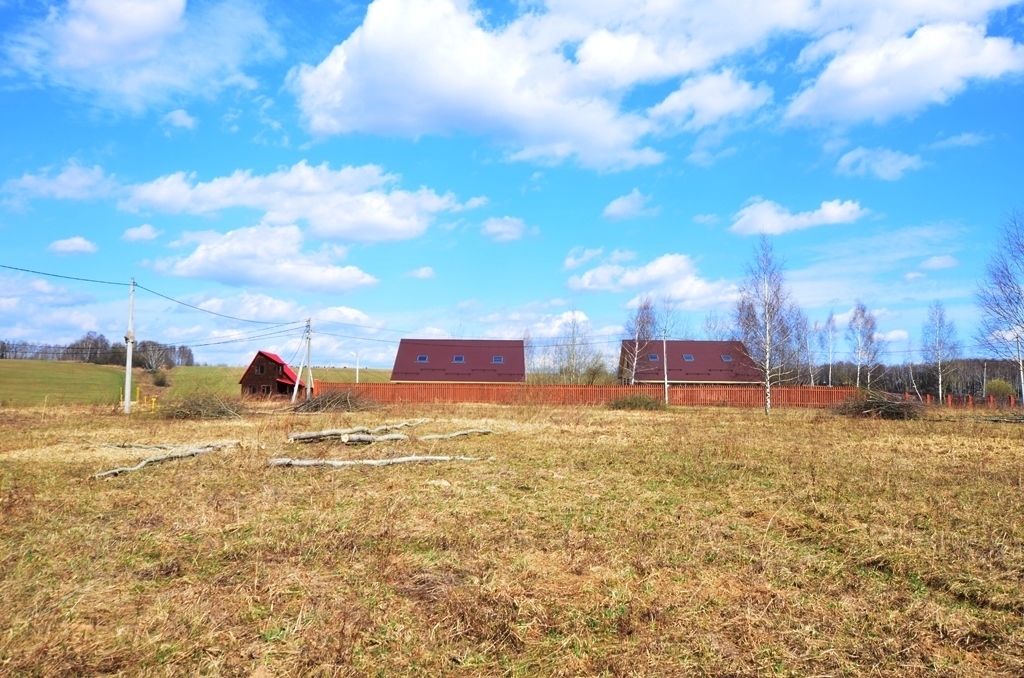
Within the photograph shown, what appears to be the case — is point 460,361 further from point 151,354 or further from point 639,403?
point 151,354

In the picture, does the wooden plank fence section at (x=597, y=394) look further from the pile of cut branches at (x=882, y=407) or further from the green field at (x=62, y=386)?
the pile of cut branches at (x=882, y=407)

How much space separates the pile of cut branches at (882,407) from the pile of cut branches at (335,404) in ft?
60.6

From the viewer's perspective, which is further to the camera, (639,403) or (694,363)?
(694,363)

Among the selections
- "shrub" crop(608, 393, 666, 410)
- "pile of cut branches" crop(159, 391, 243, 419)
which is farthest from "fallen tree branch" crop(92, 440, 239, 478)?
"shrub" crop(608, 393, 666, 410)

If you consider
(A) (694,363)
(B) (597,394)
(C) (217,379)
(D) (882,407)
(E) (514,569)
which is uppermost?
(A) (694,363)

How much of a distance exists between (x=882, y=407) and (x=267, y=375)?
3476 cm

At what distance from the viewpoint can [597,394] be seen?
36.1 metres

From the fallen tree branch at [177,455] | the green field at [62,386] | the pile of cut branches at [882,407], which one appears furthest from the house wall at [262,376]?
the pile of cut branches at [882,407]

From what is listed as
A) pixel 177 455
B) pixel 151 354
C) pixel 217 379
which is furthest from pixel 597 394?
pixel 151 354

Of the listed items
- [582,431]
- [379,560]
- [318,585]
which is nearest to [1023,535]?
[379,560]

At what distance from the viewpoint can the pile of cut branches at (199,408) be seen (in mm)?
21828

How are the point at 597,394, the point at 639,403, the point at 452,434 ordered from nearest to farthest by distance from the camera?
the point at 452,434, the point at 639,403, the point at 597,394

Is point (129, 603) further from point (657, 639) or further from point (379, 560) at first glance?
point (657, 639)

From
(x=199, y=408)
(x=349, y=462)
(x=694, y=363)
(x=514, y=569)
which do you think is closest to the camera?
(x=514, y=569)
